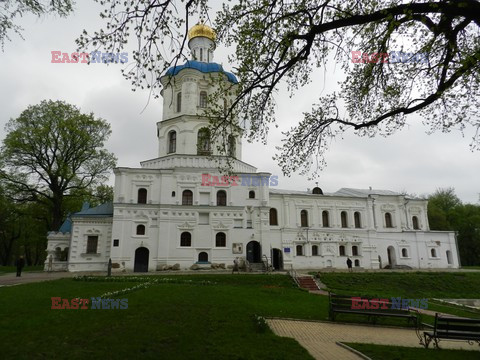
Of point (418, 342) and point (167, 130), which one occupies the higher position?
point (167, 130)

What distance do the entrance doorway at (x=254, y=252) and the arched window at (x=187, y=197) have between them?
6.35 metres

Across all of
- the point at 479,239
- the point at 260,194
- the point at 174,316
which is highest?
the point at 260,194

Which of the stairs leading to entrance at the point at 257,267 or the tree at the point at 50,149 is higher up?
the tree at the point at 50,149

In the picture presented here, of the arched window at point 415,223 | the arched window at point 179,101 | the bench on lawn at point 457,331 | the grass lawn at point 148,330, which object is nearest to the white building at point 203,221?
the arched window at point 179,101

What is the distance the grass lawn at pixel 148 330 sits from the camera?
620 cm

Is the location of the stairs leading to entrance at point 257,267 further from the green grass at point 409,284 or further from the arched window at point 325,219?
the arched window at point 325,219

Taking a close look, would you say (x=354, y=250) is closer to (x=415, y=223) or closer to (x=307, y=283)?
(x=415, y=223)

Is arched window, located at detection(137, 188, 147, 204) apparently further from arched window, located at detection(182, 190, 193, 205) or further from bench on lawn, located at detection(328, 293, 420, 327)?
bench on lawn, located at detection(328, 293, 420, 327)

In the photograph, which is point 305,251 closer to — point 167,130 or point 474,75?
point 167,130

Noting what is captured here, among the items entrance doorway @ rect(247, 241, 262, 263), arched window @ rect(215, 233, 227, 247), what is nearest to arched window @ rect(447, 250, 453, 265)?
entrance doorway @ rect(247, 241, 262, 263)

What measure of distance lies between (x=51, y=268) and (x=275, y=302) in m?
21.8

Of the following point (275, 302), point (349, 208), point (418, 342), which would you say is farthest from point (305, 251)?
point (418, 342)

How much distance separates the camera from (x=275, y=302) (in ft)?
44.5

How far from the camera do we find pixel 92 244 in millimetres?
27875
